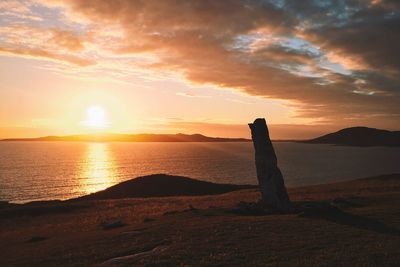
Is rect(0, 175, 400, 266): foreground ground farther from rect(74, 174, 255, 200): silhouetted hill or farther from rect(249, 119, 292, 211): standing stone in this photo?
rect(74, 174, 255, 200): silhouetted hill

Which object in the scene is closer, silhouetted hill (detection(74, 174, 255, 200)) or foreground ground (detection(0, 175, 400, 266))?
foreground ground (detection(0, 175, 400, 266))

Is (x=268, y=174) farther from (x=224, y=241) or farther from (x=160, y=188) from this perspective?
(x=160, y=188)

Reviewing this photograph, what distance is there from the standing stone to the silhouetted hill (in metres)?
47.0

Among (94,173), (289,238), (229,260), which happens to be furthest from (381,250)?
(94,173)

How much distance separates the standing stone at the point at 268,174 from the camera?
3606 centimetres

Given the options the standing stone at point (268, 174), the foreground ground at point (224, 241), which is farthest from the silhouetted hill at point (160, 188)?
the standing stone at point (268, 174)

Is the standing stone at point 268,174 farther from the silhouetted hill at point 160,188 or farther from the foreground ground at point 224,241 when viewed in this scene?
the silhouetted hill at point 160,188

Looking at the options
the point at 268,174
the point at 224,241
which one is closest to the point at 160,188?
the point at 268,174

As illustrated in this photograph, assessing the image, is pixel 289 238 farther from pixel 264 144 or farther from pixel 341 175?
pixel 341 175

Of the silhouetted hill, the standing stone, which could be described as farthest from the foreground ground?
the silhouetted hill

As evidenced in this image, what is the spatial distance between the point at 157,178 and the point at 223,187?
15.6 m

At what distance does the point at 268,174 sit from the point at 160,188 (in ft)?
174

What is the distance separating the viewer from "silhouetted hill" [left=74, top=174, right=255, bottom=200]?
83.4 meters

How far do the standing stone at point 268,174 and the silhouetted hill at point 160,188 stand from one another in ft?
154
